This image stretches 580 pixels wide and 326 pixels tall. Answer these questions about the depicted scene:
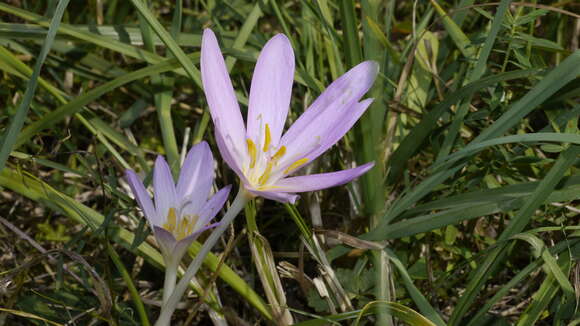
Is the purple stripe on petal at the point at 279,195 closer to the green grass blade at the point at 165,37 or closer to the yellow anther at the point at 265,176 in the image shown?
the yellow anther at the point at 265,176

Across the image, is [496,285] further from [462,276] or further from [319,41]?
[319,41]

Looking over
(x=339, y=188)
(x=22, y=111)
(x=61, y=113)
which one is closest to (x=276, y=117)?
(x=22, y=111)

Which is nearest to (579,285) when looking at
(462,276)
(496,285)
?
(462,276)

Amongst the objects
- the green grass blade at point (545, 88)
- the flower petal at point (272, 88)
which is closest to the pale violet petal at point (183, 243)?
the flower petal at point (272, 88)

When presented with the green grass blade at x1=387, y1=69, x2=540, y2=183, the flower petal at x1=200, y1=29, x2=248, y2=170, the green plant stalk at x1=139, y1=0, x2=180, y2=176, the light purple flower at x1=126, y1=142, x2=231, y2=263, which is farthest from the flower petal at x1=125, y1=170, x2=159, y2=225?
the green grass blade at x1=387, y1=69, x2=540, y2=183

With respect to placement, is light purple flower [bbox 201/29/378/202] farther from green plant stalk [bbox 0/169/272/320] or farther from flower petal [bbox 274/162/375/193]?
green plant stalk [bbox 0/169/272/320]

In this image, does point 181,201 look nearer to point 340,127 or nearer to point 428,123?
point 340,127
